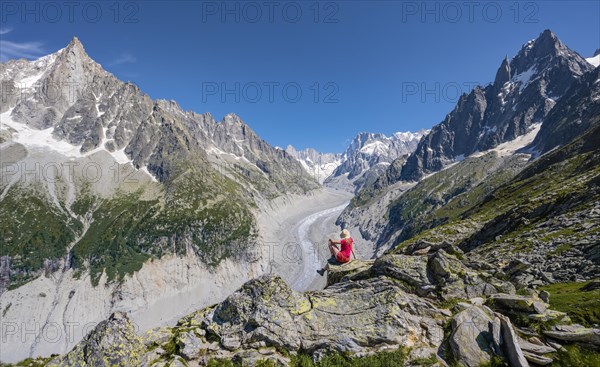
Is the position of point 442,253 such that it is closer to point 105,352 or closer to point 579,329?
point 579,329

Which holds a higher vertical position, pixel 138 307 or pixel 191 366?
pixel 191 366

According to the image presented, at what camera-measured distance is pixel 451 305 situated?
18828mm

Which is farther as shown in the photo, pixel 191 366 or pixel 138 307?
pixel 138 307

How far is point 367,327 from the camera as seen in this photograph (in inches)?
689

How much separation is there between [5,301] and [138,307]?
78.2m

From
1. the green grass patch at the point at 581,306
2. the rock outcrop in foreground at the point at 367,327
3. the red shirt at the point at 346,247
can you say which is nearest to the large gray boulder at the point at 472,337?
the rock outcrop in foreground at the point at 367,327

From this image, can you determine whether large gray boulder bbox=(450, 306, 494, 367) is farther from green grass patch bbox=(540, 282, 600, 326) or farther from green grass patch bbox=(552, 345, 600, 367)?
green grass patch bbox=(540, 282, 600, 326)

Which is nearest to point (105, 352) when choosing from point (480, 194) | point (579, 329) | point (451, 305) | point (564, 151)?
point (451, 305)

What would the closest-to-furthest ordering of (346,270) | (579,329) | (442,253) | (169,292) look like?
(579,329)
(442,253)
(346,270)
(169,292)

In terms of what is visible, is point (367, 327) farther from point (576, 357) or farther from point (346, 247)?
point (346, 247)

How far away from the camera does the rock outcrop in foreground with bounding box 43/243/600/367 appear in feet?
49.3

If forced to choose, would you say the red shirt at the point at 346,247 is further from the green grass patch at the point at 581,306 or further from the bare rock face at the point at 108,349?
the bare rock face at the point at 108,349

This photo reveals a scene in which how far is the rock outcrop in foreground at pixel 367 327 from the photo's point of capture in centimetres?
1504

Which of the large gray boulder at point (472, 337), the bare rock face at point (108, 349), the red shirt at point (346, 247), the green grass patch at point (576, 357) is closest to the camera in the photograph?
the green grass patch at point (576, 357)
